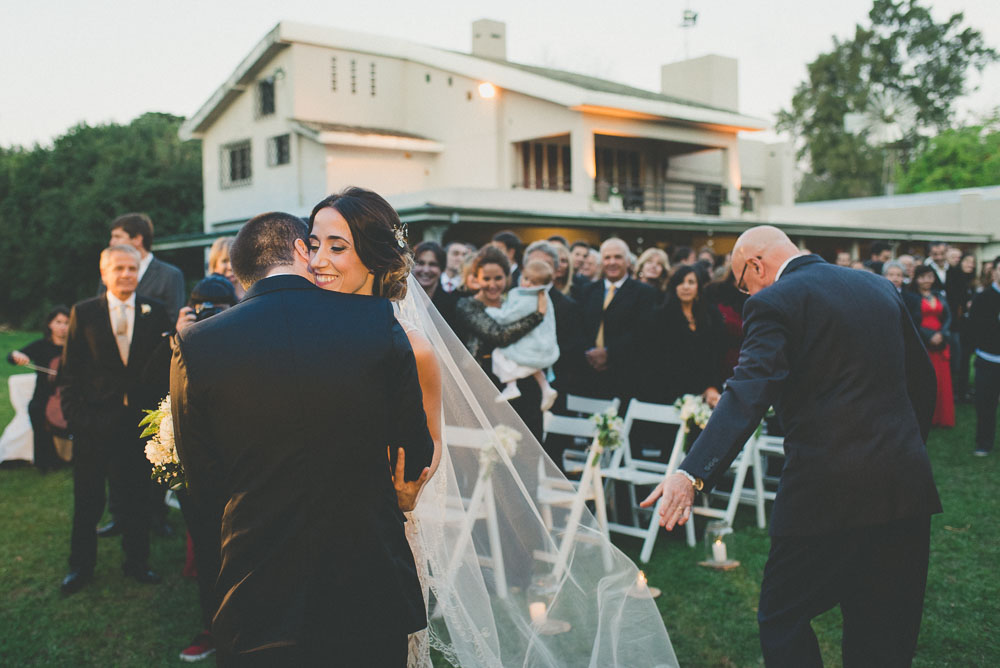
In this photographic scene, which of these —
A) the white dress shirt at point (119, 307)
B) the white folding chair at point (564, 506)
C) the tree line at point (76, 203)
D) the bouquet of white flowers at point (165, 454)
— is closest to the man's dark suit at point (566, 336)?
the white folding chair at point (564, 506)

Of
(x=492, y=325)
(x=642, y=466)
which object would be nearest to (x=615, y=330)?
(x=642, y=466)

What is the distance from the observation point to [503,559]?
363 centimetres

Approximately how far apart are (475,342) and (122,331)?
7.47ft

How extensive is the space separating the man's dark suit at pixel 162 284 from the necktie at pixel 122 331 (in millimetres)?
1068

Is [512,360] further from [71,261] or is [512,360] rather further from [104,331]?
[71,261]

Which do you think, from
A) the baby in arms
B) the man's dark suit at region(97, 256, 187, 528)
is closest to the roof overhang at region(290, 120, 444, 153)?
the man's dark suit at region(97, 256, 187, 528)

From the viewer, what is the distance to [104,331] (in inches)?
209

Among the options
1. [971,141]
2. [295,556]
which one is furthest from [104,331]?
[971,141]

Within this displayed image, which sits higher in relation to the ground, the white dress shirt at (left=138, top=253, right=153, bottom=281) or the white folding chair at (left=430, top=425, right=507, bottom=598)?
the white dress shirt at (left=138, top=253, right=153, bottom=281)

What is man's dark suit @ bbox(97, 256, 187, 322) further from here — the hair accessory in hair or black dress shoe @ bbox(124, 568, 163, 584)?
the hair accessory in hair

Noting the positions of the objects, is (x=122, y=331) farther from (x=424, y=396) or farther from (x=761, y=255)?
(x=761, y=255)

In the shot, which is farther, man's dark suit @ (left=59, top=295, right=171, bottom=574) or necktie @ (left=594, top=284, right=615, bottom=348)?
necktie @ (left=594, top=284, right=615, bottom=348)

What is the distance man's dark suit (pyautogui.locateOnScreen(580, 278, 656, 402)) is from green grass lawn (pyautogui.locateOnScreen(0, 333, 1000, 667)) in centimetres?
146

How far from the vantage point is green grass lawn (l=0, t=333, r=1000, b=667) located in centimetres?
449
